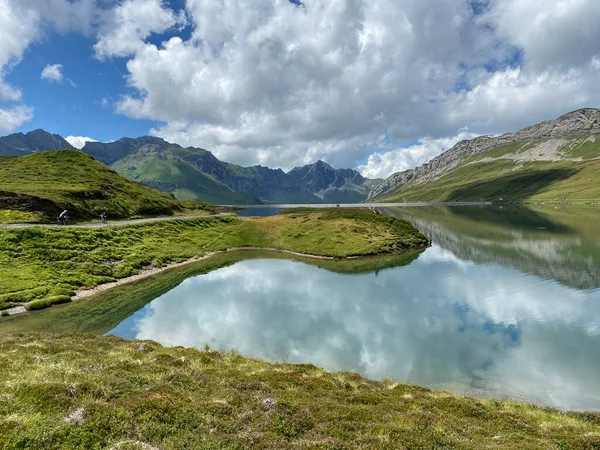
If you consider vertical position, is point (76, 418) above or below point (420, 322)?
above

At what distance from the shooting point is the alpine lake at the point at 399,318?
29000 millimetres

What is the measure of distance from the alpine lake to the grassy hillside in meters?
46.5

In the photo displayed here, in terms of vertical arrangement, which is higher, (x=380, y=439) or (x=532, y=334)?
(x=380, y=439)

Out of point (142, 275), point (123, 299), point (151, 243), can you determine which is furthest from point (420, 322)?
point (151, 243)

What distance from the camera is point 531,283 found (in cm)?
5694

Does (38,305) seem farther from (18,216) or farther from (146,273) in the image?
(18,216)

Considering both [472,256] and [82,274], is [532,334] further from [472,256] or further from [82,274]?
[82,274]

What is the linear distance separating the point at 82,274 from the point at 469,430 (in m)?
58.9

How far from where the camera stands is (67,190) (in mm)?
108750

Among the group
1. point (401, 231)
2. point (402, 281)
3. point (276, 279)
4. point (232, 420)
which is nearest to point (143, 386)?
point (232, 420)

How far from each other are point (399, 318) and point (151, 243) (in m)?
63.7

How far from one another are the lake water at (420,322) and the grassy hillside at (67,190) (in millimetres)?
53702

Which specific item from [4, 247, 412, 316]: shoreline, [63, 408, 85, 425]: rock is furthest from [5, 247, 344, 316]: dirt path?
[63, 408, 85, 425]: rock

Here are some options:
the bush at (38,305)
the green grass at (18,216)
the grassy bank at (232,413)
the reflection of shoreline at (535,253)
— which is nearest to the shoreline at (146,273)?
the bush at (38,305)
